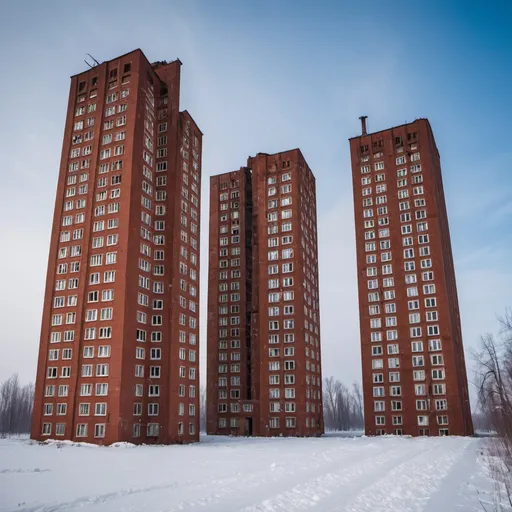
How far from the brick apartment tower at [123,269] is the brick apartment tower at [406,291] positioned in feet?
127

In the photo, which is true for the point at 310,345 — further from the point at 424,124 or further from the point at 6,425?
the point at 6,425

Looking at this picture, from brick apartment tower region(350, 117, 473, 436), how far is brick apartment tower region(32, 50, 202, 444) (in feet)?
127

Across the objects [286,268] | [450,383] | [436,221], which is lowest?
[450,383]

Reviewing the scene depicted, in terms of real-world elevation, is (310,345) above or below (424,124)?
below

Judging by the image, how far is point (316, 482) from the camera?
24203mm

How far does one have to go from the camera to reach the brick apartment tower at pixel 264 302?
98188 mm

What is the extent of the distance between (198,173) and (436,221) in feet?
166

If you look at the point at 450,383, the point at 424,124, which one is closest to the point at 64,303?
the point at 450,383

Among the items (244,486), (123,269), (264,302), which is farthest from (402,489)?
(264,302)

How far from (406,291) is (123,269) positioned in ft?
192

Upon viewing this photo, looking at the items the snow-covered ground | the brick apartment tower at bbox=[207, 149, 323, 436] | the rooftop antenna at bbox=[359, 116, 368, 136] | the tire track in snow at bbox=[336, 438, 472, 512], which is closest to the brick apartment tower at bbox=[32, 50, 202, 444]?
the brick apartment tower at bbox=[207, 149, 323, 436]

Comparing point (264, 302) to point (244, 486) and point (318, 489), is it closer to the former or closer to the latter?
point (244, 486)

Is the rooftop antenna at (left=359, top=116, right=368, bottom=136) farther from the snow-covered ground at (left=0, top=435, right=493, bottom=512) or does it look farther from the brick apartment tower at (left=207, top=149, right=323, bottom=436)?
the snow-covered ground at (left=0, top=435, right=493, bottom=512)

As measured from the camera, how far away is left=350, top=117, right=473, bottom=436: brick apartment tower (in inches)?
3519
